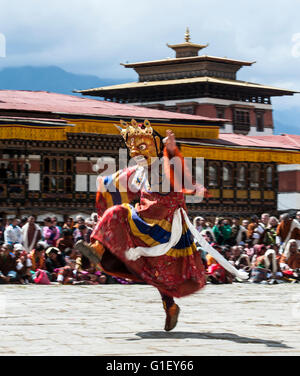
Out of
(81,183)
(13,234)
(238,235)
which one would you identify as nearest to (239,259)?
(238,235)

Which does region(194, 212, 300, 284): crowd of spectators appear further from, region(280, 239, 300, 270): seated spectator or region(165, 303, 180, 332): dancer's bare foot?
region(165, 303, 180, 332): dancer's bare foot

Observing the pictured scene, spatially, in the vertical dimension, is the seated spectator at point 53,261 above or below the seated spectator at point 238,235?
below

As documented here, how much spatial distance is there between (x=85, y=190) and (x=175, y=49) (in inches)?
965

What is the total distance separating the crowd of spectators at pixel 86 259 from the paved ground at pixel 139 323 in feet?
1.90

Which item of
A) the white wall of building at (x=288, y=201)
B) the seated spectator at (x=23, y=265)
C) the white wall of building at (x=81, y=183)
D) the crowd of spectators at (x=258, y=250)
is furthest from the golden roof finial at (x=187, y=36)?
the seated spectator at (x=23, y=265)

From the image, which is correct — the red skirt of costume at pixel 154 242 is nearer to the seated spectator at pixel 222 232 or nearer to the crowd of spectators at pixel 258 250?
the crowd of spectators at pixel 258 250

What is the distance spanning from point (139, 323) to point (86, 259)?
18.6 ft

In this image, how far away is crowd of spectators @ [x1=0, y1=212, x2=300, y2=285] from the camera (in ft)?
41.8

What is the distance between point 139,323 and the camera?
774cm

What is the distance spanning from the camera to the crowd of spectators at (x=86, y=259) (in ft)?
41.8

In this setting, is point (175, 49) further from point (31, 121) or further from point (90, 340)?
point (90, 340)

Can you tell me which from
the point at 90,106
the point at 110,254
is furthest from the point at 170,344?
the point at 90,106

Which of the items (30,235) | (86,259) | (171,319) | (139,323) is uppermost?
(30,235)

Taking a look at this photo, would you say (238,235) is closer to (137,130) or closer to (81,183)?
(81,183)
